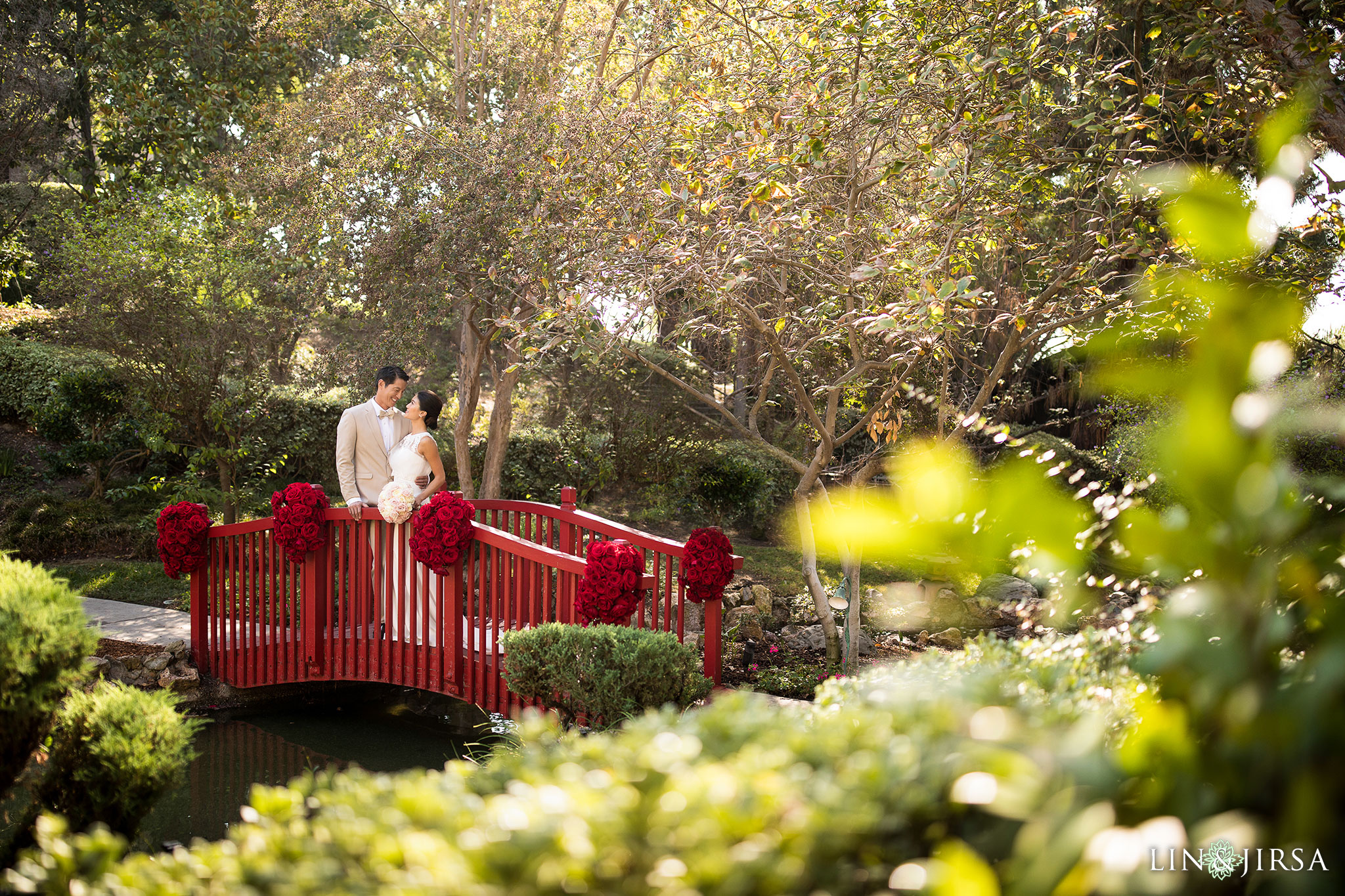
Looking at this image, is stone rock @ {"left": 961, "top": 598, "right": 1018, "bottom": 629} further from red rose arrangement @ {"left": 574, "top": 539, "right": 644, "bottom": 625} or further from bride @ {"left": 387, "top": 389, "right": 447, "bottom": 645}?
bride @ {"left": 387, "top": 389, "right": 447, "bottom": 645}

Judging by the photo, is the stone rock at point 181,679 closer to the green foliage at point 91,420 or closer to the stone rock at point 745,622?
the stone rock at point 745,622

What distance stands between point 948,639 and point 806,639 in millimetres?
1406

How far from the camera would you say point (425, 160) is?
321 inches

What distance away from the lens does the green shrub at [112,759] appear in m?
2.60

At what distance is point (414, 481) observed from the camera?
627 centimetres

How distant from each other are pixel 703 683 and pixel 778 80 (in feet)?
11.7

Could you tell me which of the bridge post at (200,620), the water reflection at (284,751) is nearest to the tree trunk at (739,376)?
the water reflection at (284,751)

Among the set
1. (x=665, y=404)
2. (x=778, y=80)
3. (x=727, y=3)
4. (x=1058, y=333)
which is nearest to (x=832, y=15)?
(x=778, y=80)

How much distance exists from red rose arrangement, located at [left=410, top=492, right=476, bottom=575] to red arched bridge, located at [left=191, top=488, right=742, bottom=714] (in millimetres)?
127

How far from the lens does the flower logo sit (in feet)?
4.01

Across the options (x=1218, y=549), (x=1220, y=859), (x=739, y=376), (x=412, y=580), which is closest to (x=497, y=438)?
(x=739, y=376)

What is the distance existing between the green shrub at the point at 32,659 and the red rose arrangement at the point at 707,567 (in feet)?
10.0

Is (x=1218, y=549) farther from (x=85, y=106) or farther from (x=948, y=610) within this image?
(x=85, y=106)

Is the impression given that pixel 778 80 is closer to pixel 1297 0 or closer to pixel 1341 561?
pixel 1297 0
